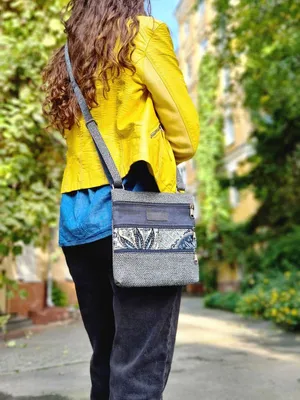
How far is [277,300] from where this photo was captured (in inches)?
405

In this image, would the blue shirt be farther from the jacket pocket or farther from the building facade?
the building facade

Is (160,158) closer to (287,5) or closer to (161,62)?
(161,62)

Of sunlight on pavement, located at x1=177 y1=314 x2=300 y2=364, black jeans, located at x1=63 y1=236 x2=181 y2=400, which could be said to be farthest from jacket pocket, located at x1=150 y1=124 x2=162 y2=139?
sunlight on pavement, located at x1=177 y1=314 x2=300 y2=364

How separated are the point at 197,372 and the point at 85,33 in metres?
3.67

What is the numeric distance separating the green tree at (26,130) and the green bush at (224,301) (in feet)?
27.6

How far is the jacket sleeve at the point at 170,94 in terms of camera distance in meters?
2.15

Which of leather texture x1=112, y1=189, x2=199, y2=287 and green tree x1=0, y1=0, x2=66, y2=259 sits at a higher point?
green tree x1=0, y1=0, x2=66, y2=259

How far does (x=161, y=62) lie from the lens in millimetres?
2180

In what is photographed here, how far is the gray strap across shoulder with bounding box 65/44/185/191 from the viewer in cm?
213

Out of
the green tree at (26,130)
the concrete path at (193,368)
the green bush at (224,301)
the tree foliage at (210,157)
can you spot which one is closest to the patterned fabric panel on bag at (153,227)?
the concrete path at (193,368)

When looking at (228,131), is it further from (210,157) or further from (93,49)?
(93,49)

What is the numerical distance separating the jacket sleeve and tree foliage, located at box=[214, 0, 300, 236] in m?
7.81

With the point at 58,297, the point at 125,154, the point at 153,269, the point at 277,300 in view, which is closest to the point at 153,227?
the point at 153,269

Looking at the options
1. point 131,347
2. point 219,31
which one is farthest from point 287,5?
point 131,347
